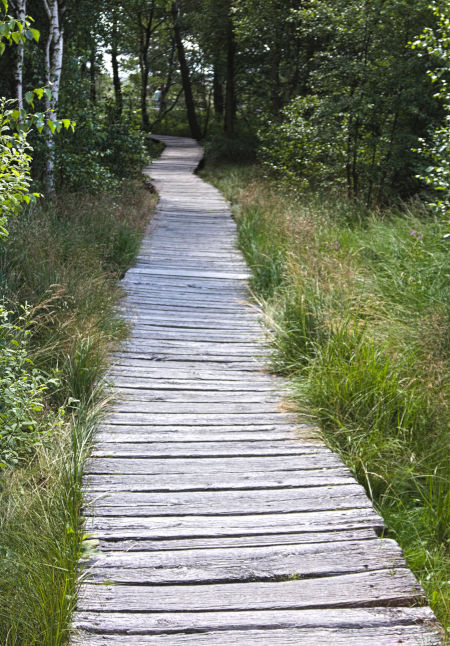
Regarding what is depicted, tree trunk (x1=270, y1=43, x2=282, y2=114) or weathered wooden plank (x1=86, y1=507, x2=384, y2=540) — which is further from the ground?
tree trunk (x1=270, y1=43, x2=282, y2=114)

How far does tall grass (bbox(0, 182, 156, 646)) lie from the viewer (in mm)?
2303

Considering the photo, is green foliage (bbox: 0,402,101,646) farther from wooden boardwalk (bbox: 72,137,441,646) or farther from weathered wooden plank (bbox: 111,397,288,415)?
weathered wooden plank (bbox: 111,397,288,415)

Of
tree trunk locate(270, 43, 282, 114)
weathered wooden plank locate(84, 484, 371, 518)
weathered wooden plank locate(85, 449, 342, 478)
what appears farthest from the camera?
tree trunk locate(270, 43, 282, 114)

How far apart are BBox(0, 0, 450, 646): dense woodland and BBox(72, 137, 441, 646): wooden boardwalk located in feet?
0.56

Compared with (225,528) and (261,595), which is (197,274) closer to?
(225,528)

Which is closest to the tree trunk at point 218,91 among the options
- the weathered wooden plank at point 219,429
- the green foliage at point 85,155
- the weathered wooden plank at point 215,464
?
the green foliage at point 85,155

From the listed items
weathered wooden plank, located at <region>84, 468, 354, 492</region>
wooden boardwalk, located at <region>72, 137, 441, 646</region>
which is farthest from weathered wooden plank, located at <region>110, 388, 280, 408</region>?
weathered wooden plank, located at <region>84, 468, 354, 492</region>

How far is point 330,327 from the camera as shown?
4383 mm

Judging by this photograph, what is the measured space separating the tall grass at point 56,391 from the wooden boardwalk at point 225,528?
0.41ft

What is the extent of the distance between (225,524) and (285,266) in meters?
3.54

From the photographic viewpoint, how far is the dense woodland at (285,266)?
2951 millimetres

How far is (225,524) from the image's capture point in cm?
284

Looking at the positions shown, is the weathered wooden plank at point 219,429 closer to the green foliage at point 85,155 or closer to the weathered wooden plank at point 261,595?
the weathered wooden plank at point 261,595

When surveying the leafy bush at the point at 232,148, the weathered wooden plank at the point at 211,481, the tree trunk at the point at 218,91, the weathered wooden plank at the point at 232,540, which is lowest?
the weathered wooden plank at the point at 232,540
